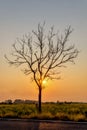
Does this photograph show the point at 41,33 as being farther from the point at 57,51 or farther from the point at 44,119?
the point at 44,119

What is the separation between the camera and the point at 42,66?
33094 millimetres

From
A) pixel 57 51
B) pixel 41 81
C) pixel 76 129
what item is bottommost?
pixel 76 129

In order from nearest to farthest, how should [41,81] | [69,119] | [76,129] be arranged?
1. [76,129]
2. [69,119]
3. [41,81]

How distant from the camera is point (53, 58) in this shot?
3344 centimetres

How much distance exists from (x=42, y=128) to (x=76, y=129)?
5.64 feet

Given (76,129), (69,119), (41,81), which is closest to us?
Answer: (76,129)

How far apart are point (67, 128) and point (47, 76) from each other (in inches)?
534

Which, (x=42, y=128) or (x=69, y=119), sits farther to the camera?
(x=69, y=119)

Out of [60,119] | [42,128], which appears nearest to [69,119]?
[60,119]

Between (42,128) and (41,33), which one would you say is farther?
(41,33)

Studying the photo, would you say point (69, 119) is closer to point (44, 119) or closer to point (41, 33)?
point (44, 119)

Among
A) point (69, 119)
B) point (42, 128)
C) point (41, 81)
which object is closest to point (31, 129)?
point (42, 128)

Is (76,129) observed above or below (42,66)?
below

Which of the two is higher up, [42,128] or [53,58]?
[53,58]
